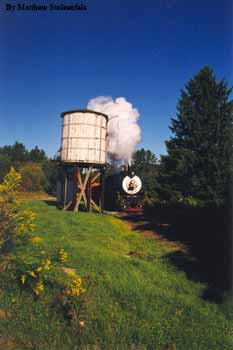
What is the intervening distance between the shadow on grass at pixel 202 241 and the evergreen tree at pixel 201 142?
7.74m

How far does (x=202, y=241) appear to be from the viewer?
1202 cm

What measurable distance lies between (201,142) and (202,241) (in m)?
15.4

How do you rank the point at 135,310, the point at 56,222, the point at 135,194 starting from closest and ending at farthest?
the point at 135,310 → the point at 56,222 → the point at 135,194

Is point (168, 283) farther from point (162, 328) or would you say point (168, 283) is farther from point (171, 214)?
point (171, 214)

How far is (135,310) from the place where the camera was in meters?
6.05


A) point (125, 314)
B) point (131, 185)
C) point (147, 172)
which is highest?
point (147, 172)

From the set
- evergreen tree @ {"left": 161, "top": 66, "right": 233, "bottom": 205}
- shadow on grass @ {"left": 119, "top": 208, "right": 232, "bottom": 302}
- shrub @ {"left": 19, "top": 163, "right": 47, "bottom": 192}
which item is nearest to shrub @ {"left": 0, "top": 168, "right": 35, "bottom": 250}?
shadow on grass @ {"left": 119, "top": 208, "right": 232, "bottom": 302}

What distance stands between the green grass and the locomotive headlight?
1293 centimetres

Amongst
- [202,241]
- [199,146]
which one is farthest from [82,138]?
[199,146]

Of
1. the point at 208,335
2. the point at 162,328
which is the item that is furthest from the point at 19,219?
the point at 208,335

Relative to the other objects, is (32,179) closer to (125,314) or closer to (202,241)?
(202,241)

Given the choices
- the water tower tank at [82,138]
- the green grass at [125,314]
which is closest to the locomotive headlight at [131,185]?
the water tower tank at [82,138]

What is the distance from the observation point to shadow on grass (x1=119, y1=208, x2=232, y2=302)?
820cm

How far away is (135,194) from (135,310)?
16339 mm
